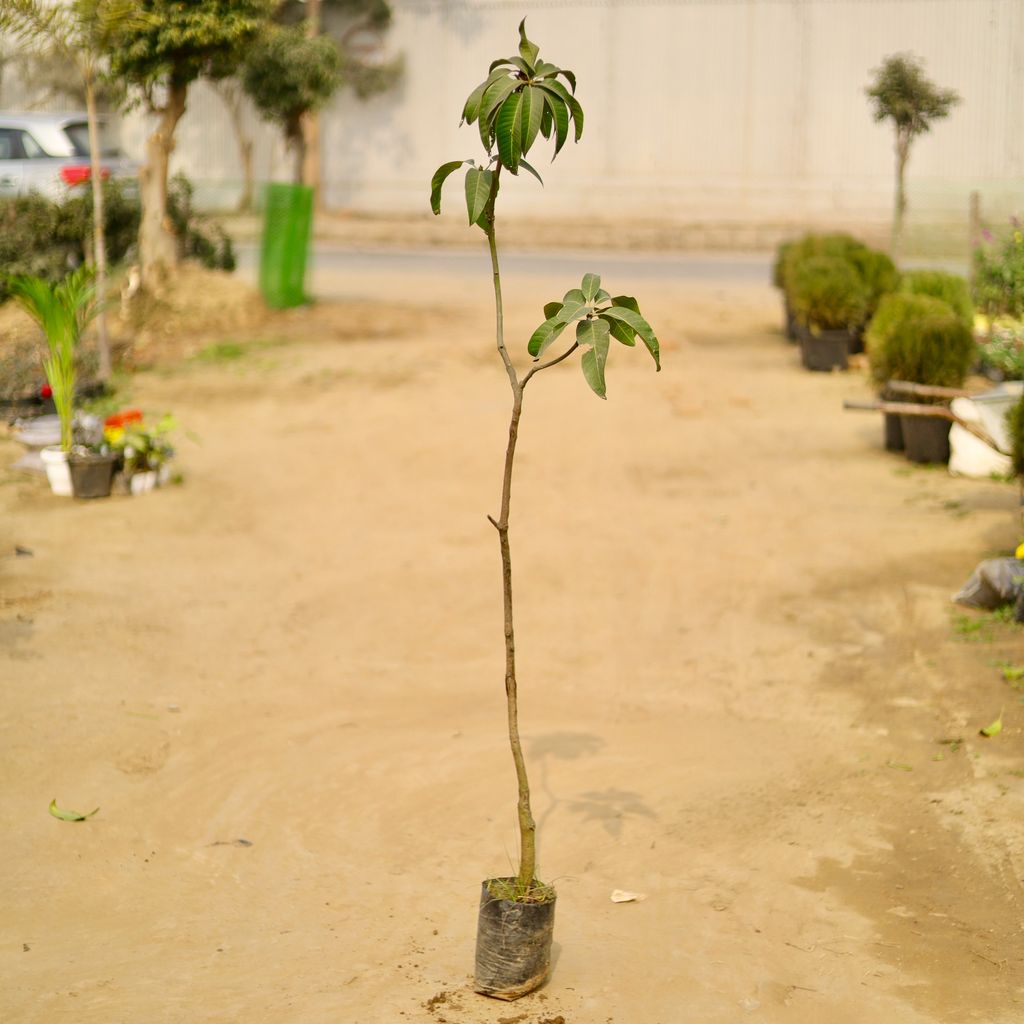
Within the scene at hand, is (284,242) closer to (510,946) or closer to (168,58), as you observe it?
(168,58)

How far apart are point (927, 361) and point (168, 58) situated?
7265mm

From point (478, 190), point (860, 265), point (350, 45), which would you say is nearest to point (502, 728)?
point (478, 190)

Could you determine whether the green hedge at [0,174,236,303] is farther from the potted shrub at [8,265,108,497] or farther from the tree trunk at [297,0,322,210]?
the tree trunk at [297,0,322,210]

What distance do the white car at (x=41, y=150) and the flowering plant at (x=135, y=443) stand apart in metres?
7.92

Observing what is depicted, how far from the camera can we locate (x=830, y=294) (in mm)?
11539

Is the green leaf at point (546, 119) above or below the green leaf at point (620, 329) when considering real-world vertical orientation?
above

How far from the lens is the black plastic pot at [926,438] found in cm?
858

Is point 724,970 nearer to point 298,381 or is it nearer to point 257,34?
point 298,381

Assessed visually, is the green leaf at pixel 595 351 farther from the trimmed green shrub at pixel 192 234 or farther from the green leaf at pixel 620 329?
the trimmed green shrub at pixel 192 234

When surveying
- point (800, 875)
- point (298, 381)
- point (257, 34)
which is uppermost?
point (257, 34)

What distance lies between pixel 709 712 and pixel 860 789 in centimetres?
84

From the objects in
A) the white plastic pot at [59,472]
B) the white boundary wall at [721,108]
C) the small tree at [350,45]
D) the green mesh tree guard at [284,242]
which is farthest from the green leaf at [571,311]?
the small tree at [350,45]

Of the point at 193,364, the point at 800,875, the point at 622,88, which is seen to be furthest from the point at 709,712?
the point at 622,88

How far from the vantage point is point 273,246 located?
13859mm
